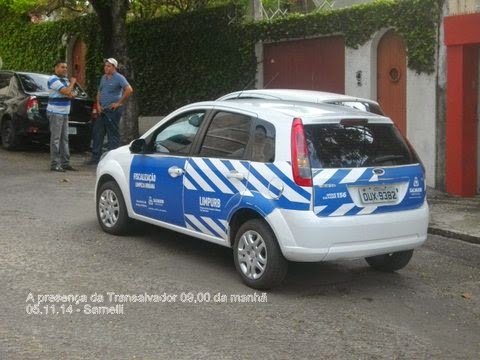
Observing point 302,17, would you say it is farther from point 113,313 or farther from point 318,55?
point 113,313

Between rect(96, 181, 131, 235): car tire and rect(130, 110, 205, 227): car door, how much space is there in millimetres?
293

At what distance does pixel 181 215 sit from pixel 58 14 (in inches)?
684

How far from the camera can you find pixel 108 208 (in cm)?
813

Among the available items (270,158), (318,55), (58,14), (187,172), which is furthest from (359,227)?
(58,14)

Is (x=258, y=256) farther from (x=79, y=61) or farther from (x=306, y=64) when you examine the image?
(x=79, y=61)

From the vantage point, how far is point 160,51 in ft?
58.1

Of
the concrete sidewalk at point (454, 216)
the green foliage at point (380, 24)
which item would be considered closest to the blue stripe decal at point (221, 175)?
the concrete sidewalk at point (454, 216)

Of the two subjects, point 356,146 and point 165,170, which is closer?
point 356,146

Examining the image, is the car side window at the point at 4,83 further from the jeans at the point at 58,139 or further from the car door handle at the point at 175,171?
the car door handle at the point at 175,171

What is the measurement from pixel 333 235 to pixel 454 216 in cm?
426

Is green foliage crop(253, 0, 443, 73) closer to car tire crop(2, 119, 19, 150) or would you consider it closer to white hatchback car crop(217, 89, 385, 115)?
white hatchback car crop(217, 89, 385, 115)

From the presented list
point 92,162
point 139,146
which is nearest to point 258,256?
point 139,146

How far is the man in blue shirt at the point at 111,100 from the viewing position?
1284cm

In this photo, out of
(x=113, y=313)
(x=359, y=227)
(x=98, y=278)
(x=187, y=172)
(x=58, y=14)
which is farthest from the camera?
(x=58, y=14)
